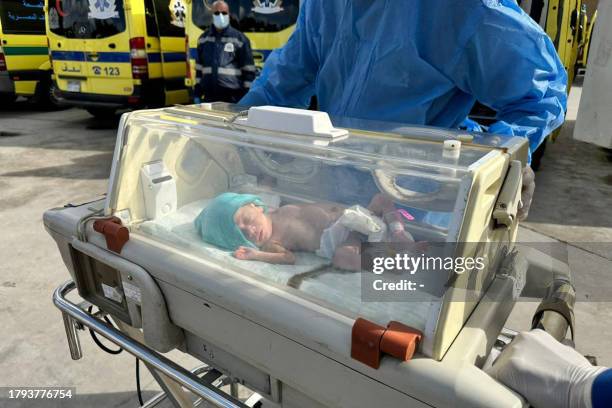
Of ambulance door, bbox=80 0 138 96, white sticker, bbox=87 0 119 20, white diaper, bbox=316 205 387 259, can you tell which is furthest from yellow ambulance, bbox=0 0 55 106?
white diaper, bbox=316 205 387 259

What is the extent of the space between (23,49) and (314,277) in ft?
29.2

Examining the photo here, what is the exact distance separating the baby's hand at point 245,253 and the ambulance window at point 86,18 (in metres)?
→ 6.17

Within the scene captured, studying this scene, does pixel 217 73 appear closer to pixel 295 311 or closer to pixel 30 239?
pixel 30 239

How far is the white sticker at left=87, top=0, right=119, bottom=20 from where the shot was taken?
6.45m

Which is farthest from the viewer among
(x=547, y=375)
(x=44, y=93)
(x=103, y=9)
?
(x=44, y=93)

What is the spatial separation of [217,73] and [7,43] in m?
5.01

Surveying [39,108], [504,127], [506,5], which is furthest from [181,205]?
[39,108]

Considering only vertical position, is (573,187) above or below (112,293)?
below

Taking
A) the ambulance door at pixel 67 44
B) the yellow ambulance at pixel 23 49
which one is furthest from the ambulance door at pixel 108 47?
the yellow ambulance at pixel 23 49

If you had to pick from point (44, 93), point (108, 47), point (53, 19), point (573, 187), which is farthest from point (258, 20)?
point (44, 93)

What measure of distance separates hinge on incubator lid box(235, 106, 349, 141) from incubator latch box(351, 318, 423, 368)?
51 centimetres

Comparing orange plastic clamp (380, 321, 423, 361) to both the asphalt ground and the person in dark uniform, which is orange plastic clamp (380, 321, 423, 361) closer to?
the asphalt ground

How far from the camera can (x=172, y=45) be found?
6.96 m

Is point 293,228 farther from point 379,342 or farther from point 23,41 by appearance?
point 23,41
